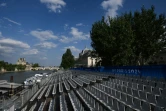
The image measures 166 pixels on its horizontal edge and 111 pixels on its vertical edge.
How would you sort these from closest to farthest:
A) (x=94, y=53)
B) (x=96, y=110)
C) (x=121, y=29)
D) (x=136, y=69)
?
(x=96, y=110)
(x=136, y=69)
(x=121, y=29)
(x=94, y=53)

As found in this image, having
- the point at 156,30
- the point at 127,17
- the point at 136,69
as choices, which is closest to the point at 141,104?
the point at 136,69

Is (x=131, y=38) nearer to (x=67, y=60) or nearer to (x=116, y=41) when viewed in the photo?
(x=116, y=41)

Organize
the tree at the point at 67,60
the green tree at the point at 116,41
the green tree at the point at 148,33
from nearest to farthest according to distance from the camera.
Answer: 1. the green tree at the point at 116,41
2. the green tree at the point at 148,33
3. the tree at the point at 67,60

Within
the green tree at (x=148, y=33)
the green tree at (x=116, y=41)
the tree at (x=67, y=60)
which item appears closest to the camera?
the green tree at (x=116, y=41)

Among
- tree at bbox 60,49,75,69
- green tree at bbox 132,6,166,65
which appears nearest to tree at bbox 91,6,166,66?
green tree at bbox 132,6,166,65

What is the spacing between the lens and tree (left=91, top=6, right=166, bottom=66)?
3275 centimetres

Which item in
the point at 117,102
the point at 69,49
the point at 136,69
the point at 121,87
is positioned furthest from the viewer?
the point at 69,49

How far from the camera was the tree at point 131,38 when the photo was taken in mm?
32750

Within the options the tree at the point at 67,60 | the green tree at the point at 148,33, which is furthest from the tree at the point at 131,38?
the tree at the point at 67,60

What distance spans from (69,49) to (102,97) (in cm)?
8067

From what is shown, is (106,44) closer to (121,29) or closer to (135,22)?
(121,29)

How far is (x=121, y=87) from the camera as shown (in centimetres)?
1064

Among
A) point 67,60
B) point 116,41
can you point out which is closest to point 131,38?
point 116,41

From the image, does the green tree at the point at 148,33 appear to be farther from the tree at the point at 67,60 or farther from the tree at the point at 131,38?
the tree at the point at 67,60
